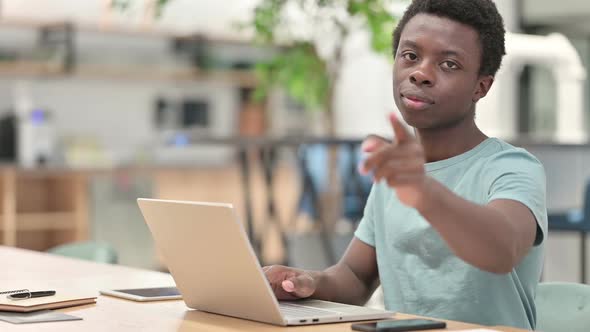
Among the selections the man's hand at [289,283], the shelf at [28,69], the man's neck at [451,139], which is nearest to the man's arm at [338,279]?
the man's hand at [289,283]

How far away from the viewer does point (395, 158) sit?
1202 mm

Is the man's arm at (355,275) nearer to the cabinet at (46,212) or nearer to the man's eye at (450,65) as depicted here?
the man's eye at (450,65)

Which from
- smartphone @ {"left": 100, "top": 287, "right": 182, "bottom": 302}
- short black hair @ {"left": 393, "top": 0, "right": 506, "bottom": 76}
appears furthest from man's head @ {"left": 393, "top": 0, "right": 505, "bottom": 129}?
smartphone @ {"left": 100, "top": 287, "right": 182, "bottom": 302}

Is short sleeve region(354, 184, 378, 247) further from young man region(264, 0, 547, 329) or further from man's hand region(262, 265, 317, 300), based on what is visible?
man's hand region(262, 265, 317, 300)

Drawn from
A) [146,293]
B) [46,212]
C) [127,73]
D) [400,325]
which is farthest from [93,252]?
[127,73]

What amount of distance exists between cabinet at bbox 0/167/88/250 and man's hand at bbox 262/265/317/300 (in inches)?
211

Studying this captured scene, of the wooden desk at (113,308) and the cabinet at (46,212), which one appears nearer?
the wooden desk at (113,308)

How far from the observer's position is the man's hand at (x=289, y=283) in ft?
5.52

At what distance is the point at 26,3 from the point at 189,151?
1.70 m

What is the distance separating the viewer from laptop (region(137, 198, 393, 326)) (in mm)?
1417

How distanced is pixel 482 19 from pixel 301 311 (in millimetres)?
533

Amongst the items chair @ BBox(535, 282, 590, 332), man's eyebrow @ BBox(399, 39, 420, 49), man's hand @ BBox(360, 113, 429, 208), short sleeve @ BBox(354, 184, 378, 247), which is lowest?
chair @ BBox(535, 282, 590, 332)

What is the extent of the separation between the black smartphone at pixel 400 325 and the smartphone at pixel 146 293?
48 cm

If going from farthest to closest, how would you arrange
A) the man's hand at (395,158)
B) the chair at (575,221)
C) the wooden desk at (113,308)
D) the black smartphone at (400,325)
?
the chair at (575,221), the wooden desk at (113,308), the black smartphone at (400,325), the man's hand at (395,158)
